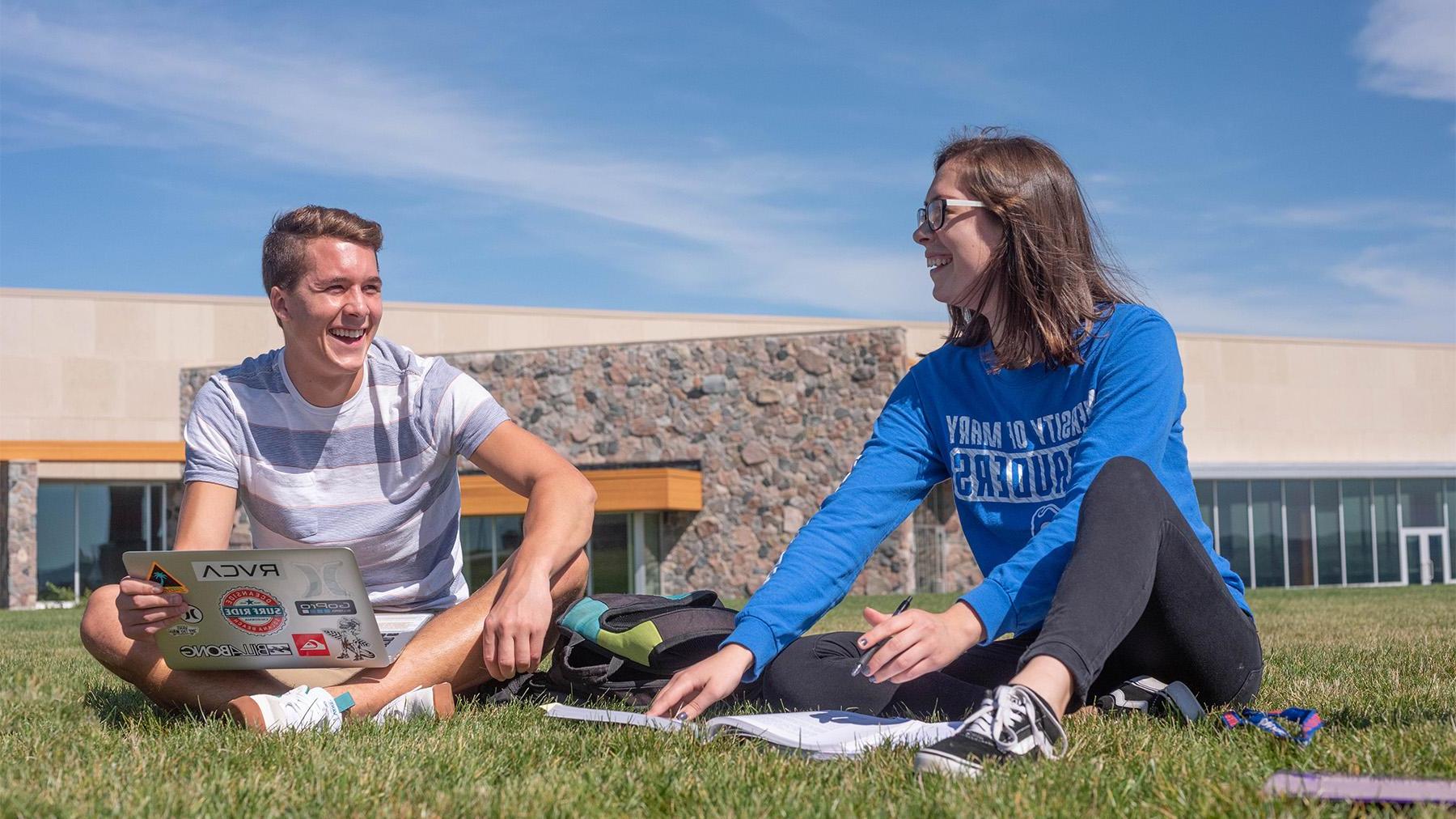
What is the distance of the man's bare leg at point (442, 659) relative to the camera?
3191 mm

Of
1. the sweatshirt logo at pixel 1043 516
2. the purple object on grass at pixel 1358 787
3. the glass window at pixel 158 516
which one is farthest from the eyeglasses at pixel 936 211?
the glass window at pixel 158 516

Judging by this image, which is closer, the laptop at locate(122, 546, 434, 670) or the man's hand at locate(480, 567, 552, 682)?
the laptop at locate(122, 546, 434, 670)

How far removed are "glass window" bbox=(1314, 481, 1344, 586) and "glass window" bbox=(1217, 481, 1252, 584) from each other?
1.72m

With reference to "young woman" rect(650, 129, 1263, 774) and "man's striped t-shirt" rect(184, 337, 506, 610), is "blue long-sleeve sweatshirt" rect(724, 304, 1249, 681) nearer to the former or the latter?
"young woman" rect(650, 129, 1263, 774)

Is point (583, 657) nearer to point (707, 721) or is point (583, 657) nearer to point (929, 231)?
point (707, 721)

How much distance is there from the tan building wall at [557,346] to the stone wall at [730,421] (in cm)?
588

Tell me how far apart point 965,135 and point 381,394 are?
5.84 feet

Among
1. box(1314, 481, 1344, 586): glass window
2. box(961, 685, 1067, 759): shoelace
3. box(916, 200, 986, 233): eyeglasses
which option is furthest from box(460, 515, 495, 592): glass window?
box(961, 685, 1067, 759): shoelace

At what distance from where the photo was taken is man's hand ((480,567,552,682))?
3.12 metres

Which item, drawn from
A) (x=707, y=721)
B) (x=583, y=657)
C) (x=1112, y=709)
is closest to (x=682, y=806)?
(x=707, y=721)

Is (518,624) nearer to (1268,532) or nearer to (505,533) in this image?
(505,533)

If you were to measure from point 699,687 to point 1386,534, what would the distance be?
1232 inches

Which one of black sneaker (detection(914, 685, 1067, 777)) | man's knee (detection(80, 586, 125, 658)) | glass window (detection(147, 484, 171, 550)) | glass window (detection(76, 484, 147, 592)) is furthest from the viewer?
glass window (detection(147, 484, 171, 550))

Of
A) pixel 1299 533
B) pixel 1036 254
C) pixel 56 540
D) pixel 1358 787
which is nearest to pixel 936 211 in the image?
pixel 1036 254
